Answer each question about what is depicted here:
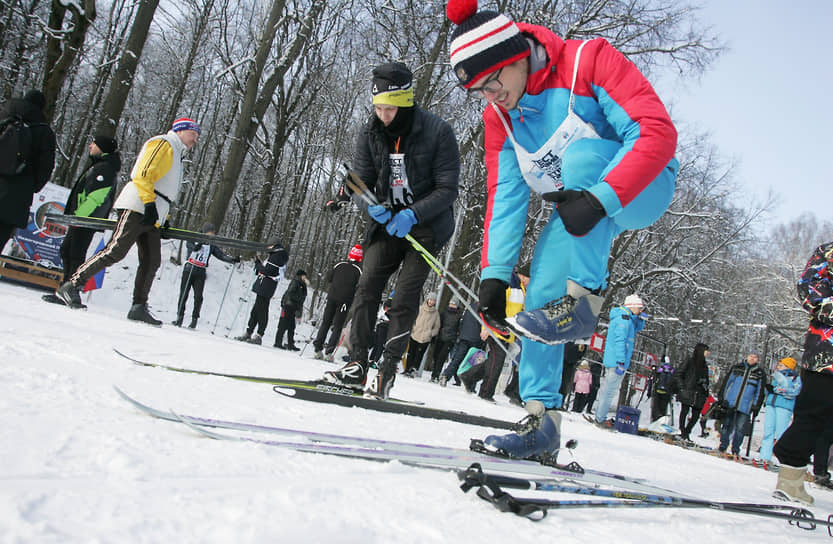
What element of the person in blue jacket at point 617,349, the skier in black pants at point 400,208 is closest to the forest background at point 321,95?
the skier in black pants at point 400,208

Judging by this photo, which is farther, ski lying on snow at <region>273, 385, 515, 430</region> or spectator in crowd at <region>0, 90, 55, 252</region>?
spectator in crowd at <region>0, 90, 55, 252</region>

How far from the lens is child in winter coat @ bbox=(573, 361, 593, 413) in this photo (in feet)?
41.1

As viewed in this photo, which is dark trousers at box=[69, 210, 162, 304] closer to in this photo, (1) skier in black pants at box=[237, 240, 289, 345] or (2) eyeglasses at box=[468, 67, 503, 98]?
(1) skier in black pants at box=[237, 240, 289, 345]

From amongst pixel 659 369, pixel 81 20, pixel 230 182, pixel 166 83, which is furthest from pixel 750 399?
pixel 166 83

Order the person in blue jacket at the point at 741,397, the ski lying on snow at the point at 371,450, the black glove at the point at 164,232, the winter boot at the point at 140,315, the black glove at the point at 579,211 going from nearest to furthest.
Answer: the ski lying on snow at the point at 371,450, the black glove at the point at 579,211, the winter boot at the point at 140,315, the black glove at the point at 164,232, the person in blue jacket at the point at 741,397

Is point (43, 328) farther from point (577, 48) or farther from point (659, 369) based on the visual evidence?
point (659, 369)

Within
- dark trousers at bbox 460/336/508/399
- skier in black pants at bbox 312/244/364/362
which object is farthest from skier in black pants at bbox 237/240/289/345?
dark trousers at bbox 460/336/508/399

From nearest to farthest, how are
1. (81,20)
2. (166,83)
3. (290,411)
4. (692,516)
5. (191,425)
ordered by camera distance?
(191,425)
(692,516)
(290,411)
(81,20)
(166,83)

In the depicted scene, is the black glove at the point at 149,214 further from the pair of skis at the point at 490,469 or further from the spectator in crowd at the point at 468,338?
the spectator in crowd at the point at 468,338

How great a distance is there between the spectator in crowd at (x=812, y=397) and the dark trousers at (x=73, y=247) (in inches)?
260

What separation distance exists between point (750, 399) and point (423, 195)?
995cm

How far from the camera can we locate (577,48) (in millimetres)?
2082

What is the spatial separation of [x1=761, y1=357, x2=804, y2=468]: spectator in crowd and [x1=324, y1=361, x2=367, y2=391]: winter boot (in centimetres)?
857

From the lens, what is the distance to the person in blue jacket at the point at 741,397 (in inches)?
400
